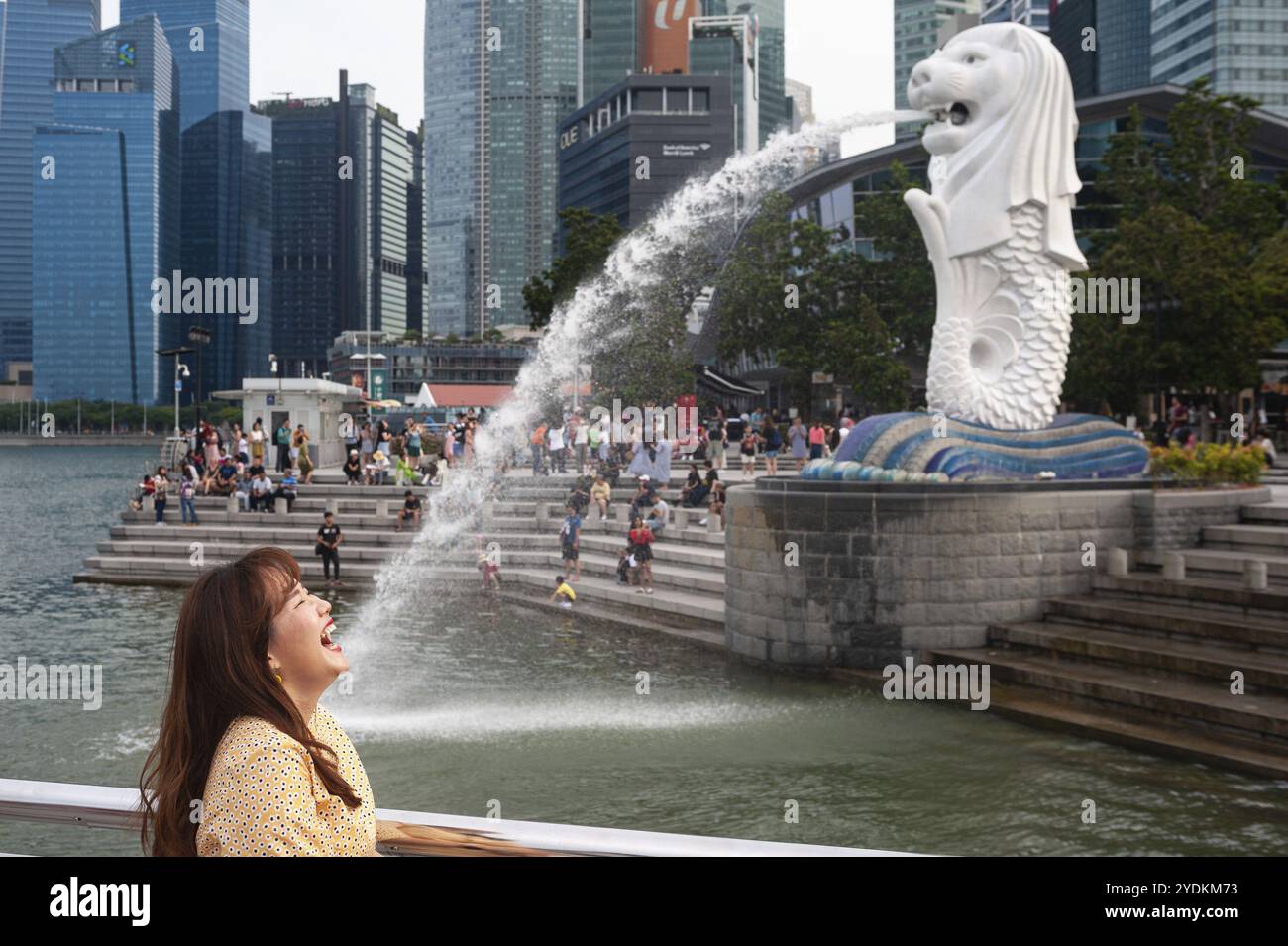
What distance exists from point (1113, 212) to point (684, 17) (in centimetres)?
11922

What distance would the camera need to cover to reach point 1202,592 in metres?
15.2

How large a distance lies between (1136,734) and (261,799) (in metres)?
11.4

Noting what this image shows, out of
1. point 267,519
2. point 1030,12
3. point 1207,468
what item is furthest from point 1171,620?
point 1030,12

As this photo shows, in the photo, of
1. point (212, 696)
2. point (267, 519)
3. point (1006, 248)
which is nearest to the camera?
point (212, 696)

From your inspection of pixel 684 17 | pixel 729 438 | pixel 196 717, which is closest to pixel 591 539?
pixel 729 438

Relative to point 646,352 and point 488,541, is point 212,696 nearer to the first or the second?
point 488,541

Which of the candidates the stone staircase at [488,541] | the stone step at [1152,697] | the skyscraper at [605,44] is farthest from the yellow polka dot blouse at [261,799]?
the skyscraper at [605,44]

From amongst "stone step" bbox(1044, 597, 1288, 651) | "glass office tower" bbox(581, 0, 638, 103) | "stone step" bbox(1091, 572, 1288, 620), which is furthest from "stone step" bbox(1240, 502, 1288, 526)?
"glass office tower" bbox(581, 0, 638, 103)

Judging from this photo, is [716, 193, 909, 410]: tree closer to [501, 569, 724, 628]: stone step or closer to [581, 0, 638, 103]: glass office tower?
[501, 569, 724, 628]: stone step

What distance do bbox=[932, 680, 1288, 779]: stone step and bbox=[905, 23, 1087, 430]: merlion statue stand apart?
5.44 m

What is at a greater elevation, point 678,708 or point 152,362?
point 152,362

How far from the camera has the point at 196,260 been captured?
191375 millimetres

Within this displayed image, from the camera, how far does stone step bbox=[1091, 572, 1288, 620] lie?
46.9ft
